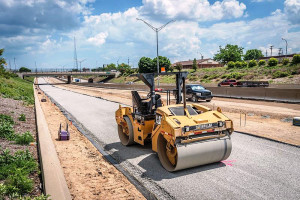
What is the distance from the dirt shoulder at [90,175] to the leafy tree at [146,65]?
95760 mm

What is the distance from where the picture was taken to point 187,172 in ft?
22.9

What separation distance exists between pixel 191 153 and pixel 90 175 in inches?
114

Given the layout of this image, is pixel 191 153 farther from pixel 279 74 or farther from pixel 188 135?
pixel 279 74

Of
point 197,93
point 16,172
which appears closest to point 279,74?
point 197,93

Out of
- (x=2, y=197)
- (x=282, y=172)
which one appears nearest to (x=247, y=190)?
(x=282, y=172)

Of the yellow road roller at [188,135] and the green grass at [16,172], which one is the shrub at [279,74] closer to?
the yellow road roller at [188,135]

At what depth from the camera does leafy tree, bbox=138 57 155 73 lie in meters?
105

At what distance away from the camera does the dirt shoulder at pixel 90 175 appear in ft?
19.7

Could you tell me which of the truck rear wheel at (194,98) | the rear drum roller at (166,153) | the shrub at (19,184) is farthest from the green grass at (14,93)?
the rear drum roller at (166,153)

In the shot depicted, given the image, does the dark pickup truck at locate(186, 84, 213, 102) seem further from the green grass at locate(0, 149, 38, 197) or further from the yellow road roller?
the green grass at locate(0, 149, 38, 197)

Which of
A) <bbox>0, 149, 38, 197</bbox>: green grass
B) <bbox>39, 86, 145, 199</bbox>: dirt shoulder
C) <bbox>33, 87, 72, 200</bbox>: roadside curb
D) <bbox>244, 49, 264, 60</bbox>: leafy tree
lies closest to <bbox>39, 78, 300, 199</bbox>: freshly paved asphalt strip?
<bbox>39, 86, 145, 199</bbox>: dirt shoulder

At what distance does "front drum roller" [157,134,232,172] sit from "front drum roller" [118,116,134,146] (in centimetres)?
208

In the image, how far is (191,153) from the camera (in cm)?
652

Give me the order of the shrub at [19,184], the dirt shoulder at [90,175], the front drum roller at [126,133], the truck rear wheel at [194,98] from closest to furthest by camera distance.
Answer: the shrub at [19,184] < the dirt shoulder at [90,175] < the front drum roller at [126,133] < the truck rear wheel at [194,98]
